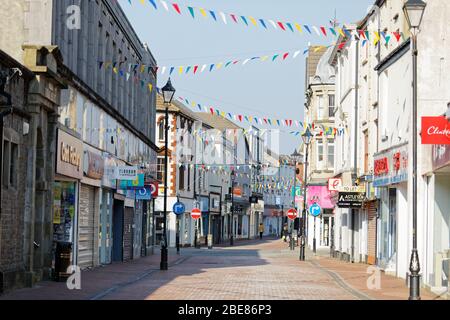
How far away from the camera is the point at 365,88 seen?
44.6 metres

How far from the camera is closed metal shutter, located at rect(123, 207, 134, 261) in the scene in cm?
4516

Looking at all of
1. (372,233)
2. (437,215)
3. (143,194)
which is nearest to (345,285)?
(437,215)

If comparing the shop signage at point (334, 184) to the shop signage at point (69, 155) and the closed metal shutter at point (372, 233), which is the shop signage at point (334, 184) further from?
the shop signage at point (69, 155)

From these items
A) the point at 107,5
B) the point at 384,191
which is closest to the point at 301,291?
the point at 384,191

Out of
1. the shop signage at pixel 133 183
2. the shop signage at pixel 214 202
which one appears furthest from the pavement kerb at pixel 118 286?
the shop signage at pixel 214 202

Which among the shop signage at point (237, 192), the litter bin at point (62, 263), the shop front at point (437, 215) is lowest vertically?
the litter bin at point (62, 263)

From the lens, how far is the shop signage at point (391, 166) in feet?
103

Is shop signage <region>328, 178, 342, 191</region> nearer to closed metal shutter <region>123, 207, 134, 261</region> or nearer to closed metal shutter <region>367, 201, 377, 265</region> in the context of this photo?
closed metal shutter <region>367, 201, 377, 265</region>

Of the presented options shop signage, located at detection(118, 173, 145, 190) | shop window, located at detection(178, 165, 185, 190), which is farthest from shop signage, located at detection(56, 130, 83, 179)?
shop window, located at detection(178, 165, 185, 190)

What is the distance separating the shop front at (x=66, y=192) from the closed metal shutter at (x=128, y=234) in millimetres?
12257

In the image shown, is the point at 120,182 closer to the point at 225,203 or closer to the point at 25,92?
the point at 25,92

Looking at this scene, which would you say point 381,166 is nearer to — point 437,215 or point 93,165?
point 437,215

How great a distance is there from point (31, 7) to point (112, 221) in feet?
58.3

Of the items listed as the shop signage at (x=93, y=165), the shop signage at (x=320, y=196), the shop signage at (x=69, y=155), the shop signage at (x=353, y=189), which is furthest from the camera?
Result: the shop signage at (x=320, y=196)
